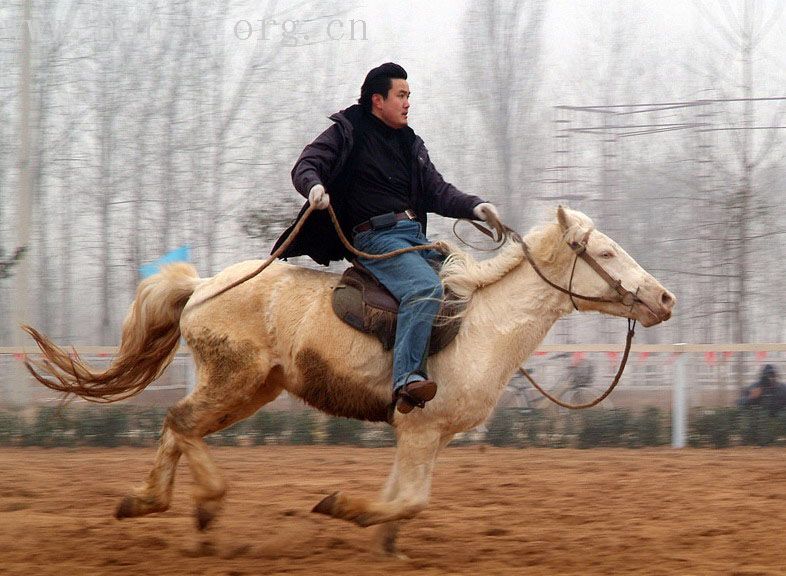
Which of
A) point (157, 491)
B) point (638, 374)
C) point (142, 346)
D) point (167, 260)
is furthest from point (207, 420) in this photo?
point (638, 374)

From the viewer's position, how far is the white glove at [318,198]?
5.48 m

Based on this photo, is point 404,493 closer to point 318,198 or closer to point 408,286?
point 408,286

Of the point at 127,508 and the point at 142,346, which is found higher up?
the point at 142,346

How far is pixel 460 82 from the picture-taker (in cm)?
1620

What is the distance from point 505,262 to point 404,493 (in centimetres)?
138

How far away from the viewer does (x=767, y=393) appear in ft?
41.1

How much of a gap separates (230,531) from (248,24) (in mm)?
10464

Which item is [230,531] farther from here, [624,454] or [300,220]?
[624,454]

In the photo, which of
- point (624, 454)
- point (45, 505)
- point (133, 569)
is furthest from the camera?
point (624, 454)

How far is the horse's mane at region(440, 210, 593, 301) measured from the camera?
5.79 metres

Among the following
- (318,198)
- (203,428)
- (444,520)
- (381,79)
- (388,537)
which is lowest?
(444,520)

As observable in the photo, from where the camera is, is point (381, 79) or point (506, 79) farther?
point (506, 79)

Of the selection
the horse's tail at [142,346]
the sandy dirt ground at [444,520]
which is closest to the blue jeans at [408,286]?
the sandy dirt ground at [444,520]

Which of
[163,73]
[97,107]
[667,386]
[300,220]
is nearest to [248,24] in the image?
[163,73]
